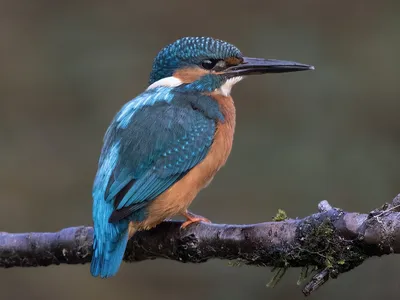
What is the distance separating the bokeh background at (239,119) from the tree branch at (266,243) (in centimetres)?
175

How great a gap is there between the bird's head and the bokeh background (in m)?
→ 1.51

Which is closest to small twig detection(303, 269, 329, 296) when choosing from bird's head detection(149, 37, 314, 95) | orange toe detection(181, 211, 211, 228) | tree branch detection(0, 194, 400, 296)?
tree branch detection(0, 194, 400, 296)

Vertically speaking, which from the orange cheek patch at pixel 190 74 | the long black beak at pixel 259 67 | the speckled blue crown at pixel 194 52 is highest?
the speckled blue crown at pixel 194 52

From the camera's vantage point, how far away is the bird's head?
3391 mm

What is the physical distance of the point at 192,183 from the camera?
303 centimetres

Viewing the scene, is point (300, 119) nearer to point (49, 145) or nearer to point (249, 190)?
point (249, 190)

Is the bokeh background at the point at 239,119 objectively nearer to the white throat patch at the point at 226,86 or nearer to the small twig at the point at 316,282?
the white throat patch at the point at 226,86

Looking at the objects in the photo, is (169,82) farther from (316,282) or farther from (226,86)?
(316,282)

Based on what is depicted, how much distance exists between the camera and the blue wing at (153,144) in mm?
2844

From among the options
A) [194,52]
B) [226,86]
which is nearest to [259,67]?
[226,86]

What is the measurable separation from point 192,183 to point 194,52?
675mm

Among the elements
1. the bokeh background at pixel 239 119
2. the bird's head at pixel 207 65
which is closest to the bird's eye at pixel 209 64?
the bird's head at pixel 207 65

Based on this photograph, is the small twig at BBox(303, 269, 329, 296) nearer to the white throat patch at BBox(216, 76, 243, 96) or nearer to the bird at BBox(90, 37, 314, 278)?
the bird at BBox(90, 37, 314, 278)

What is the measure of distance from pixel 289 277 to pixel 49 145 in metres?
2.25
